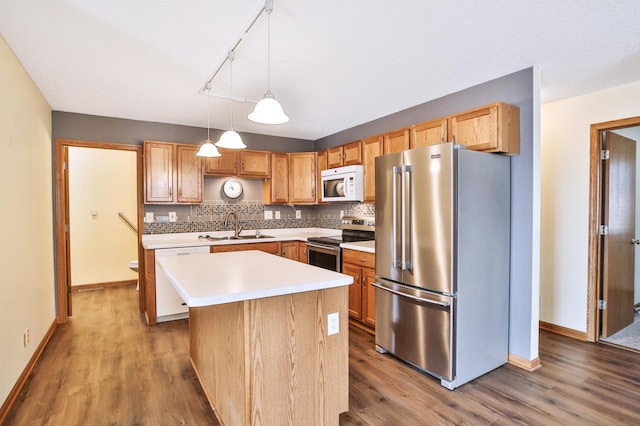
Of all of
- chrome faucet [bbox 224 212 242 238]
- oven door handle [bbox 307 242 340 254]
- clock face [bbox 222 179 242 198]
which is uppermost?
clock face [bbox 222 179 242 198]

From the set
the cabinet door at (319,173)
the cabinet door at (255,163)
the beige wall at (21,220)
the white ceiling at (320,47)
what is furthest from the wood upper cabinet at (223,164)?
the beige wall at (21,220)

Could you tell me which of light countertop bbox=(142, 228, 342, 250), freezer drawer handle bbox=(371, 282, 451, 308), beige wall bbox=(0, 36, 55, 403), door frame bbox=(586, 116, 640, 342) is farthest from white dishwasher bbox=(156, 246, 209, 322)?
door frame bbox=(586, 116, 640, 342)

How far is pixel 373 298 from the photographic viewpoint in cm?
342

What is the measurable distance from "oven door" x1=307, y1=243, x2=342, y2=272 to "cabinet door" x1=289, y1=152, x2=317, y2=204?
3.06 ft

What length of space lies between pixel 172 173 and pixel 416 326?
11.0 feet

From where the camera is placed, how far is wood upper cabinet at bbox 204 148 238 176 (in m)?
4.46

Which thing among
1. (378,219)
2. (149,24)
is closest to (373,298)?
(378,219)

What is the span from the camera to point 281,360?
1714 millimetres

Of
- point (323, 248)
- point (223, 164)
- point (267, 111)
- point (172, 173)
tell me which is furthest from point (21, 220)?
point (323, 248)

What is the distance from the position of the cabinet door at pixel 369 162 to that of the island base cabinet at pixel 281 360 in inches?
93.8

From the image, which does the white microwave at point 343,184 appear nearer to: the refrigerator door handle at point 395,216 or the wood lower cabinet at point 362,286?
the wood lower cabinet at point 362,286

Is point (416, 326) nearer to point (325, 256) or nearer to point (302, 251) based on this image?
point (325, 256)

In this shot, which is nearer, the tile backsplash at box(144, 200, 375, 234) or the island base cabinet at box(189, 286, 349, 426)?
the island base cabinet at box(189, 286, 349, 426)

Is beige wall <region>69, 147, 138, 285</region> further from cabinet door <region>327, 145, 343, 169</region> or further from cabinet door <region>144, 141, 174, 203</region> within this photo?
cabinet door <region>327, 145, 343, 169</region>
